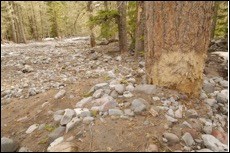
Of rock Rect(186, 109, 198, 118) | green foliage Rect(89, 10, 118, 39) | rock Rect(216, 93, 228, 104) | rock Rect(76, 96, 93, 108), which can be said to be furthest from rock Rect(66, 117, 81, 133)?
green foliage Rect(89, 10, 118, 39)

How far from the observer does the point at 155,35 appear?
151 inches

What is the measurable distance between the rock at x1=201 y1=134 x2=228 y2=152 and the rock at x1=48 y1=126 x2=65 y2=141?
5.51 feet

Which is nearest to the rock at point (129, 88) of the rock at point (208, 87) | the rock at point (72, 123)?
the rock at point (72, 123)

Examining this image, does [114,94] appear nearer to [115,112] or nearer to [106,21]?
[115,112]

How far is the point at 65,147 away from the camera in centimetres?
266

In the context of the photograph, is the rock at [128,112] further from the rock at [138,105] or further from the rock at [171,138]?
the rock at [171,138]

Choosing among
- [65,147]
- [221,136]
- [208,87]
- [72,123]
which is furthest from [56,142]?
[208,87]

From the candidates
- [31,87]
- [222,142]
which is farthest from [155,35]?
[31,87]

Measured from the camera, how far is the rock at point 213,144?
279cm

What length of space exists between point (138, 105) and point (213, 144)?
3.50 ft

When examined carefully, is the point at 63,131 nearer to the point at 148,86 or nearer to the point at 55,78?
the point at 148,86

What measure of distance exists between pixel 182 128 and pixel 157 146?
1.86ft

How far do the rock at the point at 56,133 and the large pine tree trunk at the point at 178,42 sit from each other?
169 cm

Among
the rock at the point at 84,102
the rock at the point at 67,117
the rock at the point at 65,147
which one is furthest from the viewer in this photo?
the rock at the point at 84,102
